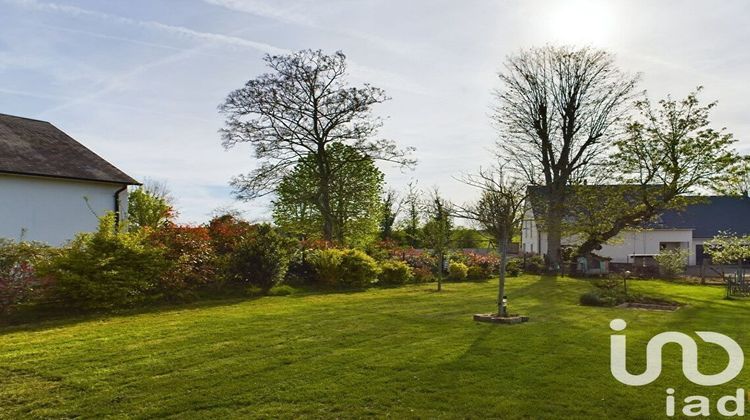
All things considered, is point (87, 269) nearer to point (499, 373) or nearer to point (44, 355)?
point (44, 355)

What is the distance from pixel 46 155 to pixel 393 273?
13.1m

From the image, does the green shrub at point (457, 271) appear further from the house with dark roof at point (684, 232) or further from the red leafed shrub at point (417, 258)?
the house with dark roof at point (684, 232)

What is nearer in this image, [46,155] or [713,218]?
[46,155]

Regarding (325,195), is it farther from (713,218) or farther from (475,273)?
(713,218)

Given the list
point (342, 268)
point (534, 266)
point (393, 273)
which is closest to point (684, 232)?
point (534, 266)

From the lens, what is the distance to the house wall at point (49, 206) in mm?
16953

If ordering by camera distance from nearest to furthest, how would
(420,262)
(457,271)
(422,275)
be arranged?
1. (422,275)
2. (457,271)
3. (420,262)

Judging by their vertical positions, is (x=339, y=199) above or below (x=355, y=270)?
above

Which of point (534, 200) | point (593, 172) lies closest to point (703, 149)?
point (593, 172)

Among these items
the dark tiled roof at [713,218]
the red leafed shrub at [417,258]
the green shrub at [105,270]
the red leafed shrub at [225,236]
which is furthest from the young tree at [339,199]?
the dark tiled roof at [713,218]

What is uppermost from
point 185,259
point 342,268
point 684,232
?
point 684,232

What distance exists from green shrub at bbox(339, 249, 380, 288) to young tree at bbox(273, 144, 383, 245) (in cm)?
900

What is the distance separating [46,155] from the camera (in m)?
18.9

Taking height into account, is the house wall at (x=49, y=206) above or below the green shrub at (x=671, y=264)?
above
